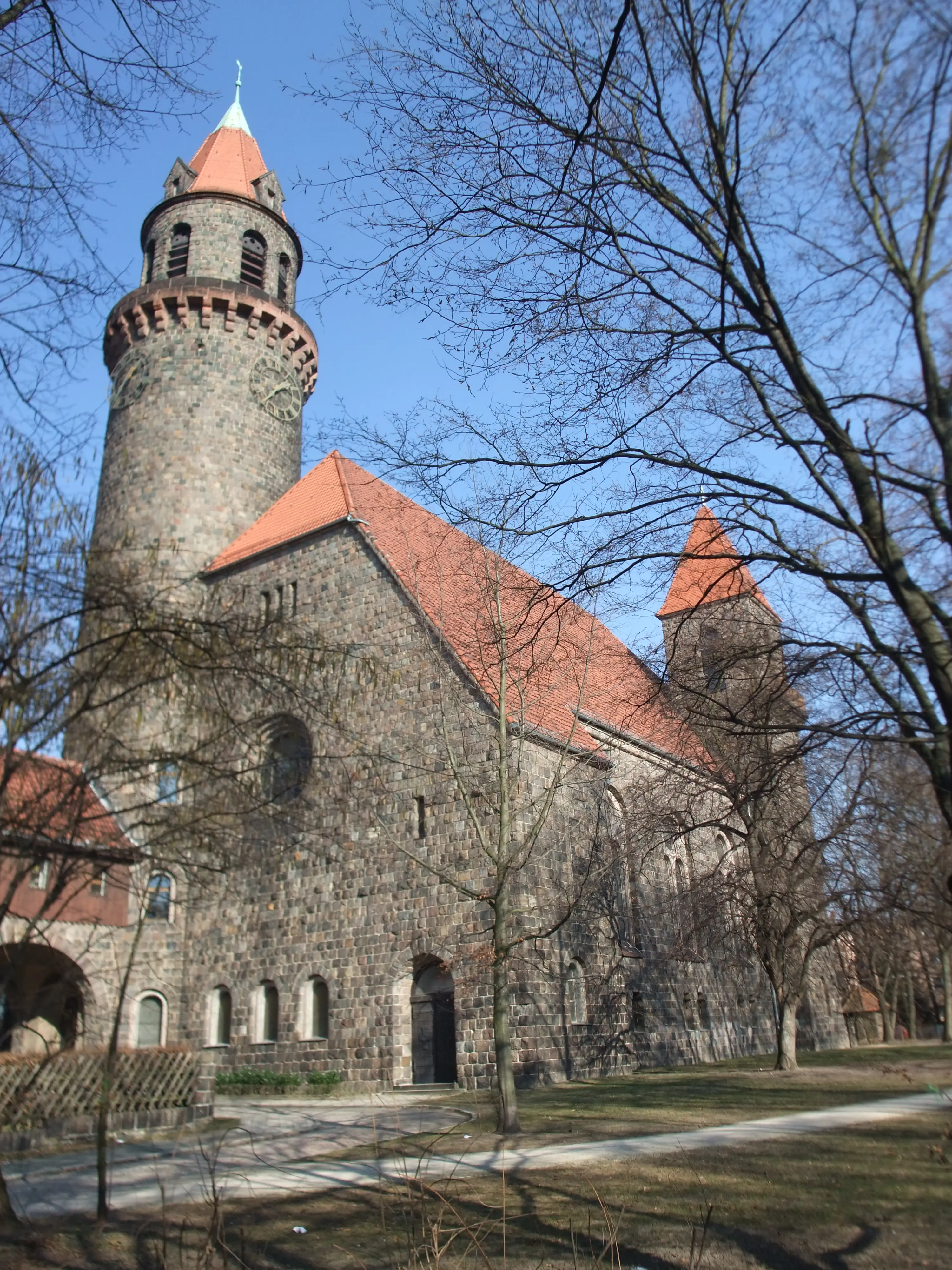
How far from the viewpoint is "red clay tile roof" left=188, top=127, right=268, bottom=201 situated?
29391 mm

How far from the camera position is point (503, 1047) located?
1169cm

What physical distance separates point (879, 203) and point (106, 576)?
526 cm

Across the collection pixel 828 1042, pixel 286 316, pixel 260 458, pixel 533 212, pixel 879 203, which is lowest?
pixel 828 1042

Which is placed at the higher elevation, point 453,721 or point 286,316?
point 286,316

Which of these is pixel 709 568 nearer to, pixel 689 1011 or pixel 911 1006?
pixel 689 1011

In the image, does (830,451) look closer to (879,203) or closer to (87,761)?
(879,203)

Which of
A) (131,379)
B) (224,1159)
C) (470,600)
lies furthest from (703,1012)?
(131,379)

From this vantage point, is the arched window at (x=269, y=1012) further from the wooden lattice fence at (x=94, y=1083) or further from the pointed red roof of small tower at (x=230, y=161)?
the pointed red roof of small tower at (x=230, y=161)

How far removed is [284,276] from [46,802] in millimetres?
26759

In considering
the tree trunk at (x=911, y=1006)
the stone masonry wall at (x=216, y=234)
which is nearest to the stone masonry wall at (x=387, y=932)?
the stone masonry wall at (x=216, y=234)

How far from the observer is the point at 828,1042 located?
2856 centimetres

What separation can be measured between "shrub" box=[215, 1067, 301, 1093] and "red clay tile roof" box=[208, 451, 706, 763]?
769cm

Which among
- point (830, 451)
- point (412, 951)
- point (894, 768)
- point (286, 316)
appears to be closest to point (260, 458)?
point (286, 316)

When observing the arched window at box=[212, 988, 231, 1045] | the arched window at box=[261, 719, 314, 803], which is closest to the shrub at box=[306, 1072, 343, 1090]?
the arched window at box=[212, 988, 231, 1045]
